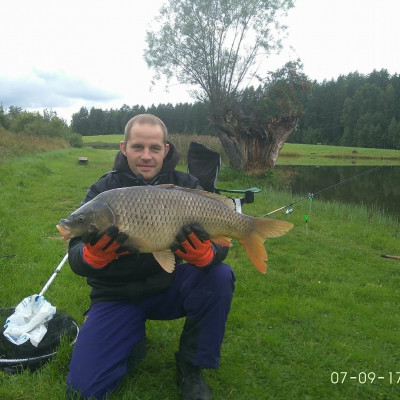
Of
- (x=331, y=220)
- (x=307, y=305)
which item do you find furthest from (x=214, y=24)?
(x=307, y=305)

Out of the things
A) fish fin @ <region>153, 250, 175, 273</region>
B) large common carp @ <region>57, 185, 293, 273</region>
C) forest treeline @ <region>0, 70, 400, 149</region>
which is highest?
forest treeline @ <region>0, 70, 400, 149</region>

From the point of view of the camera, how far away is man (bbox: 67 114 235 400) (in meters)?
1.63

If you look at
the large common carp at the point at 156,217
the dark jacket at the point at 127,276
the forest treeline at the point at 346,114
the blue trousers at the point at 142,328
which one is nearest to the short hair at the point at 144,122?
the dark jacket at the point at 127,276

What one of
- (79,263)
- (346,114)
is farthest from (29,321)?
(346,114)

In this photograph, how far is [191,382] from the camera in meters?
1.73

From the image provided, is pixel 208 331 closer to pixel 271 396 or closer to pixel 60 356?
pixel 271 396

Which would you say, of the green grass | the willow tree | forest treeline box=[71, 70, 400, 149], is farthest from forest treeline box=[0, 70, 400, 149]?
the green grass

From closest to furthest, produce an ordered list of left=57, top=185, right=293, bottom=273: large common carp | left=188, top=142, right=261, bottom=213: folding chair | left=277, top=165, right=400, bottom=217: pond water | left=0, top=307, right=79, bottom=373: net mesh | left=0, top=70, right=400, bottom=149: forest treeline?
left=57, top=185, right=293, bottom=273: large common carp, left=0, top=307, right=79, bottom=373: net mesh, left=188, top=142, right=261, bottom=213: folding chair, left=277, top=165, right=400, bottom=217: pond water, left=0, top=70, right=400, bottom=149: forest treeline

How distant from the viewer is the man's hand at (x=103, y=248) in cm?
153

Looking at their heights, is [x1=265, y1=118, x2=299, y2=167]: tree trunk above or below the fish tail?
above

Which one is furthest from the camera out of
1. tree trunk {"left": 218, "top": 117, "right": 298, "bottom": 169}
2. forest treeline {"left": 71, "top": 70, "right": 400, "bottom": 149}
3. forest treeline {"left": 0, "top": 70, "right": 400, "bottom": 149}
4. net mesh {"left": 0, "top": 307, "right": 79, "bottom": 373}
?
forest treeline {"left": 71, "top": 70, "right": 400, "bottom": 149}

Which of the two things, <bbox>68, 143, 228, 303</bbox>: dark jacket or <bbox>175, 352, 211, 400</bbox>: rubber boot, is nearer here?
<bbox>175, 352, 211, 400</bbox>: rubber boot

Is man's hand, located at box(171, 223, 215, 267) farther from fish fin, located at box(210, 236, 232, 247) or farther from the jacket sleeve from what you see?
the jacket sleeve

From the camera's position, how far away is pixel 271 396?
1.80 m
